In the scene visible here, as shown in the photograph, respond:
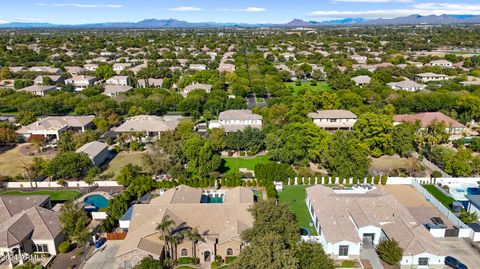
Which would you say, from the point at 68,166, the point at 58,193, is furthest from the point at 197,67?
the point at 58,193

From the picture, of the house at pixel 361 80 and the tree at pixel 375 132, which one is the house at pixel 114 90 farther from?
the house at pixel 361 80

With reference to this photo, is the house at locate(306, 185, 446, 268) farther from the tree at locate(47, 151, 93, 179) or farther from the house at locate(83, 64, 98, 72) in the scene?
the house at locate(83, 64, 98, 72)

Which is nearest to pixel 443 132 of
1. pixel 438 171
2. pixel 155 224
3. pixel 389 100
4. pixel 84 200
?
pixel 438 171

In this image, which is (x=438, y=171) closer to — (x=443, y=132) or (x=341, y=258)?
(x=443, y=132)

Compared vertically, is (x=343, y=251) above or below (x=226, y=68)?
below

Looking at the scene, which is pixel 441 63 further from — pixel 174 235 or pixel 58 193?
pixel 58 193

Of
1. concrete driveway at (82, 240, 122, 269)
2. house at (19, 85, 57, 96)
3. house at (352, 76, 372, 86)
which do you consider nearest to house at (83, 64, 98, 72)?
house at (19, 85, 57, 96)
